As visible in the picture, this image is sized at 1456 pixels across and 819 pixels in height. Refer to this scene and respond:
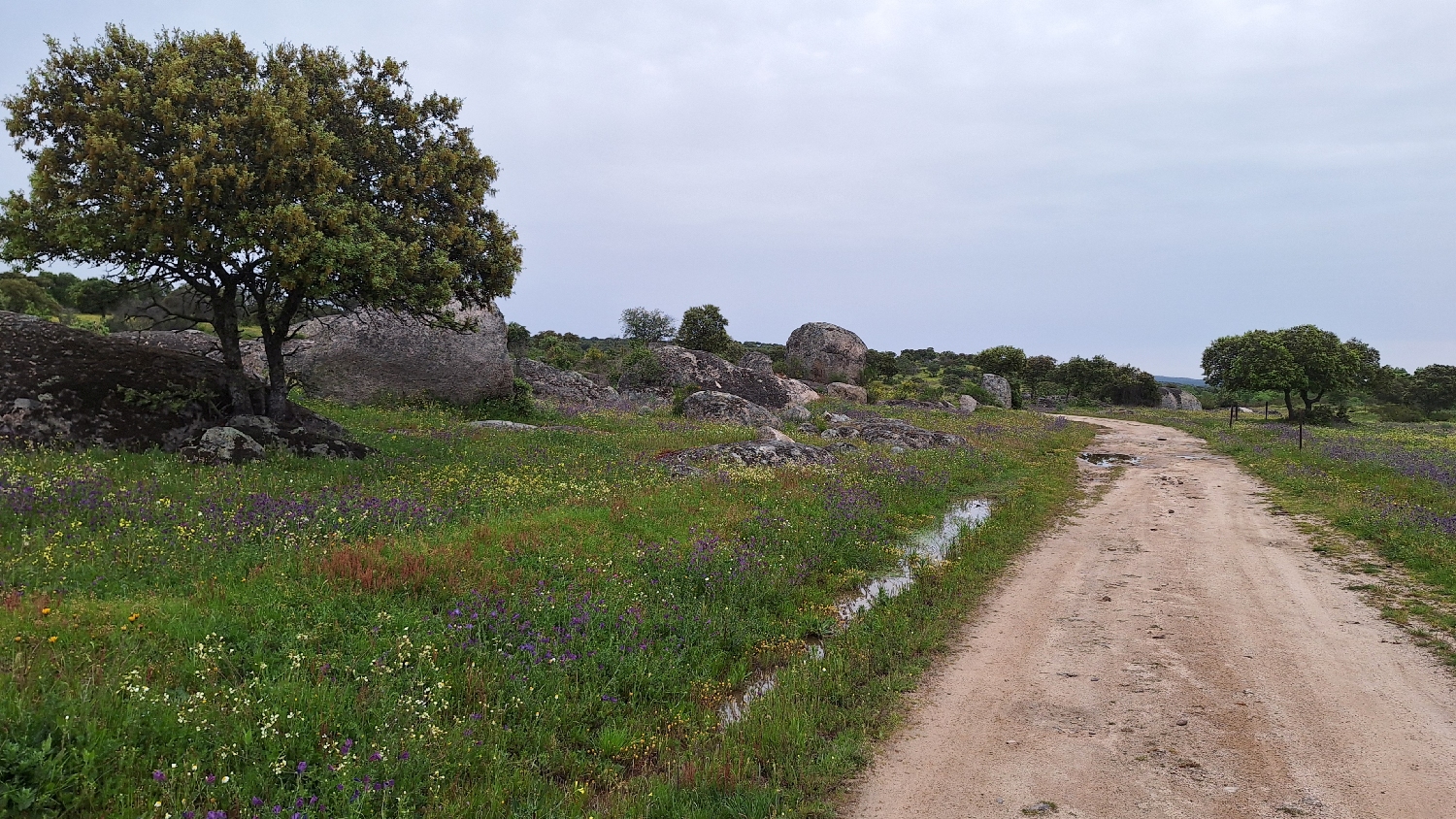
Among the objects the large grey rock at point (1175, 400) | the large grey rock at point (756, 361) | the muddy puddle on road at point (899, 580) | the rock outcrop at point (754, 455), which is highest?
the large grey rock at point (756, 361)

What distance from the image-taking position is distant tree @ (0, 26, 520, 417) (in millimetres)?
13805

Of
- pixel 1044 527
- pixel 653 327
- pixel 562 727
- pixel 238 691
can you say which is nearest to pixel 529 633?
pixel 562 727

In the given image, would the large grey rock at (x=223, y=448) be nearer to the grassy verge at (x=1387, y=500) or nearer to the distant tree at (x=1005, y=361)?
the grassy verge at (x=1387, y=500)

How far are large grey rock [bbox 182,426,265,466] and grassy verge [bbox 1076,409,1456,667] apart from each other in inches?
785

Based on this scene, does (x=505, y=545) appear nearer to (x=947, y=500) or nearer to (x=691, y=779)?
(x=691, y=779)

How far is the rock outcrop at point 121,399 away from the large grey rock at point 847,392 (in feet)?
151

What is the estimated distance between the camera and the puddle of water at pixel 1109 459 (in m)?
28.8

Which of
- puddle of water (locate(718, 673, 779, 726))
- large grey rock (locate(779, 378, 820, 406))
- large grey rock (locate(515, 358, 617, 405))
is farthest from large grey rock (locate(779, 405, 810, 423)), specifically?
puddle of water (locate(718, 673, 779, 726))

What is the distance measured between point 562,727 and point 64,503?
29.5ft

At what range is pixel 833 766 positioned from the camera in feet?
19.9

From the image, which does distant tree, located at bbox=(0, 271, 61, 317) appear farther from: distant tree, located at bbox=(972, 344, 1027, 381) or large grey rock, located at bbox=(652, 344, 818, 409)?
distant tree, located at bbox=(972, 344, 1027, 381)

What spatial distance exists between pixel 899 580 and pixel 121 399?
17412mm

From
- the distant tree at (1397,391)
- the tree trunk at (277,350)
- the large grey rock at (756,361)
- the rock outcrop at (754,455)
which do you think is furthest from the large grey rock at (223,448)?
the distant tree at (1397,391)

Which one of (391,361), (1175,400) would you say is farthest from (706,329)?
(1175,400)
